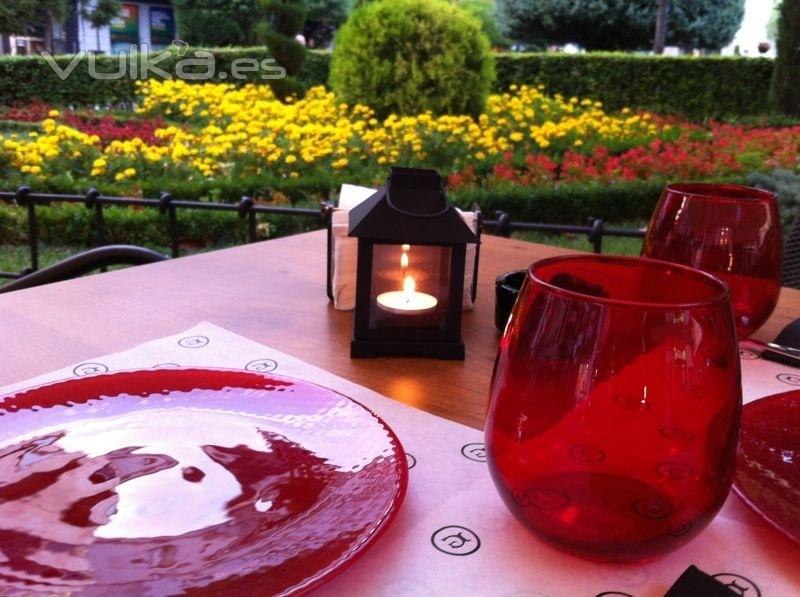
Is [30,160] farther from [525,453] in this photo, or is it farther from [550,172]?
[525,453]

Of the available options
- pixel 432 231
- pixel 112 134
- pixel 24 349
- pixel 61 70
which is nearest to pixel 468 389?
pixel 432 231

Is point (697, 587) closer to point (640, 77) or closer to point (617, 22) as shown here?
point (640, 77)

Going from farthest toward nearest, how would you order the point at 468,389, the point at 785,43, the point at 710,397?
1. the point at 785,43
2. the point at 468,389
3. the point at 710,397

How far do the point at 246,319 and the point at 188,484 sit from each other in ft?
1.25

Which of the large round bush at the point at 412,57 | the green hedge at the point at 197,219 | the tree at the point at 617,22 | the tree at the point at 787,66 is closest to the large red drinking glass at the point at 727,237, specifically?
the green hedge at the point at 197,219

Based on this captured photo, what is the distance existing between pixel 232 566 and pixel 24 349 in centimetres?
43

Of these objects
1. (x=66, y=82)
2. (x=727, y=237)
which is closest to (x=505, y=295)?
(x=727, y=237)

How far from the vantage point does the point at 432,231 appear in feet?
2.34

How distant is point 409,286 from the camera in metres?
0.77

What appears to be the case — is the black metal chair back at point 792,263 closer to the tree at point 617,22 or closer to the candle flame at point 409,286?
the candle flame at point 409,286

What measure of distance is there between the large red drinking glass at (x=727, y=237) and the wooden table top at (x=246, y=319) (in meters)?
0.12

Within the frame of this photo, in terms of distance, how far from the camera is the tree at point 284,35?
7094 mm

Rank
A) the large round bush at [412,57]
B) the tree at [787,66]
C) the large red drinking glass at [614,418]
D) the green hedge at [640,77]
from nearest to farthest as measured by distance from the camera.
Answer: the large red drinking glass at [614,418]
the large round bush at [412,57]
the tree at [787,66]
the green hedge at [640,77]

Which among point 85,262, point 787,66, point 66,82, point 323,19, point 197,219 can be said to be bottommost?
point 197,219
